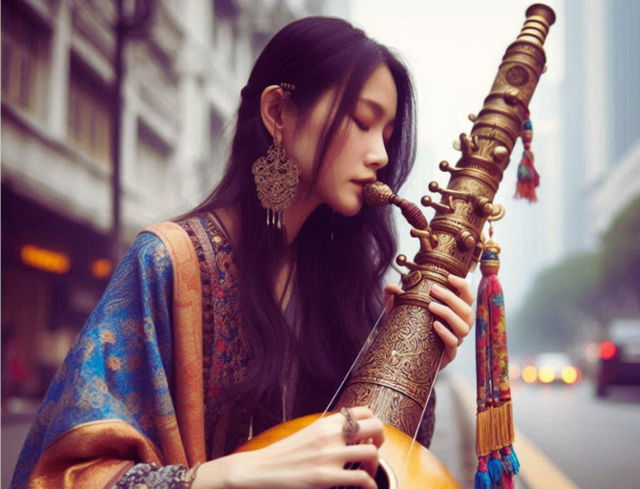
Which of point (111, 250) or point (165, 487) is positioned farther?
point (111, 250)

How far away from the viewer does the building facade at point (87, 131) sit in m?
6.25

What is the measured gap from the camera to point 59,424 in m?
1.11

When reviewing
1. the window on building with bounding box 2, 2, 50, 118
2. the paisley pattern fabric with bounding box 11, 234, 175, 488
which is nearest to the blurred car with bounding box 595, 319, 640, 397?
the window on building with bounding box 2, 2, 50, 118

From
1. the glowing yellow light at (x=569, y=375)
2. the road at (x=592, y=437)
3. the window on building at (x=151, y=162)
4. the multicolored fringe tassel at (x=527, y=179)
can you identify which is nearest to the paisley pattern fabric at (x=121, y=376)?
the multicolored fringe tassel at (x=527, y=179)

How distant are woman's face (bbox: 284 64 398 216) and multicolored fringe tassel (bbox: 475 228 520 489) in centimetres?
24

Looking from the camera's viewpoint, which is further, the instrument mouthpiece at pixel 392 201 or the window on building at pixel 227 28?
the window on building at pixel 227 28

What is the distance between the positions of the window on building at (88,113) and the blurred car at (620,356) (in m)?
5.93

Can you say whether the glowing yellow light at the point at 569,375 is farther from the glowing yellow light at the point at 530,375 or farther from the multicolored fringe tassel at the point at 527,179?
the multicolored fringe tassel at the point at 527,179

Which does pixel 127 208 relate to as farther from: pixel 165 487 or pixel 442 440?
pixel 165 487

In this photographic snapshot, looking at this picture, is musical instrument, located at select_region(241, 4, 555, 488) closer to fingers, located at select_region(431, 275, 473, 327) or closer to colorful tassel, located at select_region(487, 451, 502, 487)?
fingers, located at select_region(431, 275, 473, 327)

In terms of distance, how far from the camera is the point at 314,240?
159 cm

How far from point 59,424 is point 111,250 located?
5878 millimetres

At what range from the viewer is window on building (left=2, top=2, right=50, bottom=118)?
5.26 meters

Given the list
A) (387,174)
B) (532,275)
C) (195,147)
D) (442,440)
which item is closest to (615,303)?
(195,147)
